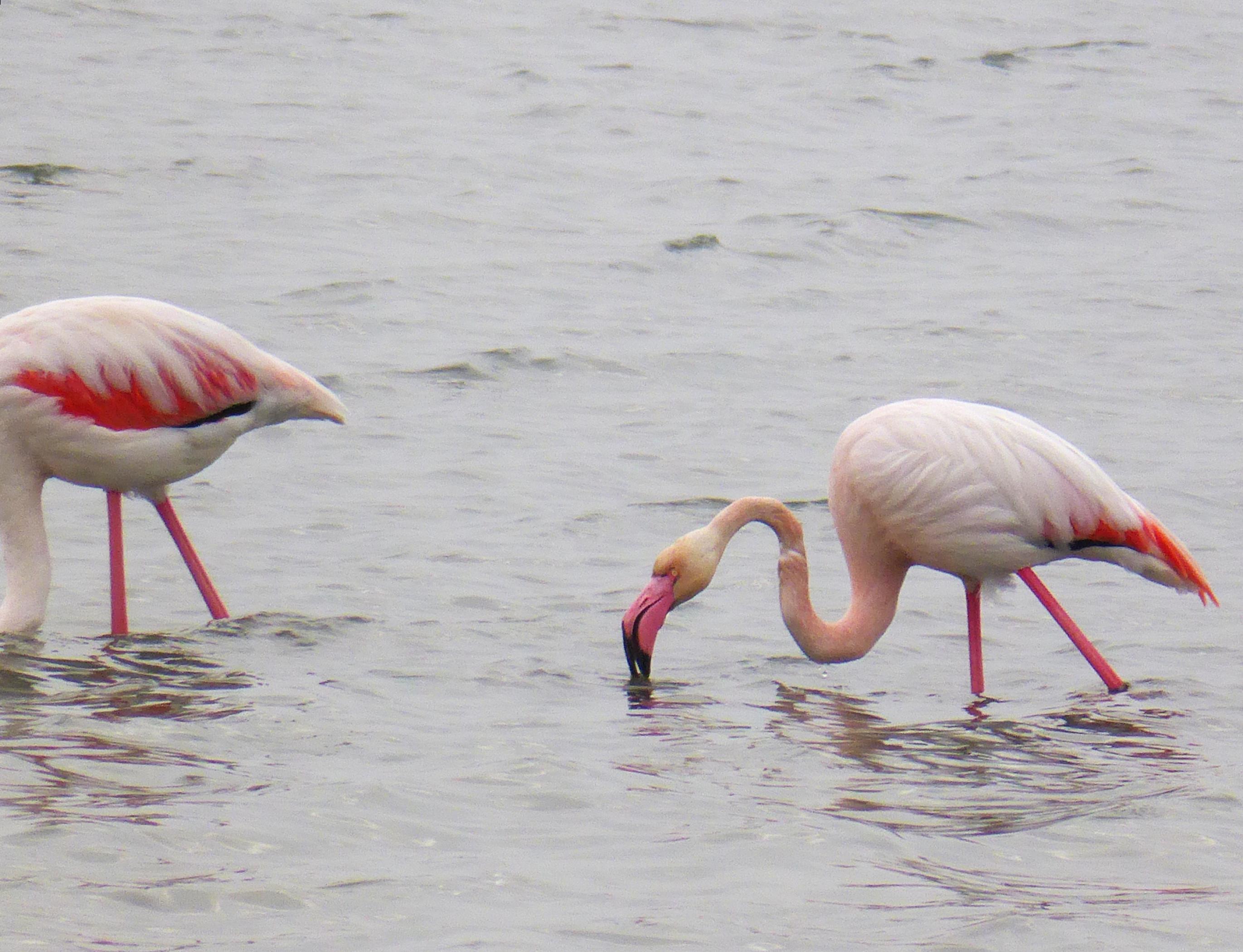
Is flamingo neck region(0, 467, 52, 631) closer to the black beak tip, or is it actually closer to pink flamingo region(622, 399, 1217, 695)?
the black beak tip

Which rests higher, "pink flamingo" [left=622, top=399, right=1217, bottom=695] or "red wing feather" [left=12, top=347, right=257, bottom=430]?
"red wing feather" [left=12, top=347, right=257, bottom=430]

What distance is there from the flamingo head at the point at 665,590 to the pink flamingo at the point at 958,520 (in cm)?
14

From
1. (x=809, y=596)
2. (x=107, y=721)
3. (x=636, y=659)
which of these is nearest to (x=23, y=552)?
(x=107, y=721)

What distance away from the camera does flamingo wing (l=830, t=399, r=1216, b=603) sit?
20.0ft

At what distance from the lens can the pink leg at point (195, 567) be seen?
609 cm

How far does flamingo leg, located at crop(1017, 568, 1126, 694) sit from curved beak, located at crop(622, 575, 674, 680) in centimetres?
128

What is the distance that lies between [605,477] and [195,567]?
2.41 m

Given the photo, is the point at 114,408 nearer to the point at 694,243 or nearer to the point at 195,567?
the point at 195,567

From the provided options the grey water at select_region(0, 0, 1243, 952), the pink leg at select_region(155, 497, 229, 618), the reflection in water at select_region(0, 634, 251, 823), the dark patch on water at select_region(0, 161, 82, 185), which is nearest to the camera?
the grey water at select_region(0, 0, 1243, 952)

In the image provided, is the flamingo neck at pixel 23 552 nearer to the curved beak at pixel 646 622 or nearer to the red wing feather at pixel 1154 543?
the curved beak at pixel 646 622

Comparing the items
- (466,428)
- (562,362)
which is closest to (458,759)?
(466,428)

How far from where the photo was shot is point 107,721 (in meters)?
4.92

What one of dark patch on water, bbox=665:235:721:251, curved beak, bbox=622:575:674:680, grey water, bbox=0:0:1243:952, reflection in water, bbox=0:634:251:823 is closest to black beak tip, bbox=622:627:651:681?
curved beak, bbox=622:575:674:680

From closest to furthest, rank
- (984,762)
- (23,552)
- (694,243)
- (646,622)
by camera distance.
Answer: (984,762) → (646,622) → (23,552) → (694,243)
